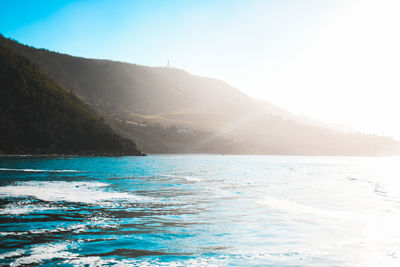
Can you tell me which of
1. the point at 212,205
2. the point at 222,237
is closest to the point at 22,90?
the point at 212,205

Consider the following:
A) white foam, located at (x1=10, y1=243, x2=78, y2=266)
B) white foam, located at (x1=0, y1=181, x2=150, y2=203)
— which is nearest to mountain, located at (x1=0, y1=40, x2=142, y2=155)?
white foam, located at (x1=0, y1=181, x2=150, y2=203)

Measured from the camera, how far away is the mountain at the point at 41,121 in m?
95.2

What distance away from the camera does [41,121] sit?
102 m

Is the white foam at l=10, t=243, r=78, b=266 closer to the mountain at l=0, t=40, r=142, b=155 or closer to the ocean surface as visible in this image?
the ocean surface

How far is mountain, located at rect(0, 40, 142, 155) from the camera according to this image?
95.2 meters

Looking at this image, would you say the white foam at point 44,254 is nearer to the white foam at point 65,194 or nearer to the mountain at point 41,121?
the white foam at point 65,194

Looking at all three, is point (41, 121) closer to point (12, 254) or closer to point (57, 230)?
point (57, 230)

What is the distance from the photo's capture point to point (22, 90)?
107 metres

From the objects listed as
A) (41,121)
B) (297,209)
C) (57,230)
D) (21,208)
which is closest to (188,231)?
(57,230)

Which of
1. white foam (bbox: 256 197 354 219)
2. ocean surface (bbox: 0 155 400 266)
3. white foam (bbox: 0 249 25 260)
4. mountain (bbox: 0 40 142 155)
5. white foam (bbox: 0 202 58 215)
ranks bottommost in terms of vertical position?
white foam (bbox: 256 197 354 219)

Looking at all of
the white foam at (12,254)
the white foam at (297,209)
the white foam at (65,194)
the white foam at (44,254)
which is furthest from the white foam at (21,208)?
the white foam at (297,209)

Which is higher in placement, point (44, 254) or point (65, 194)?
point (44, 254)

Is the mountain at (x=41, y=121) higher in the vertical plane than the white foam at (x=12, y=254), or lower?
higher

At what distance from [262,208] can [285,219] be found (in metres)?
3.45
